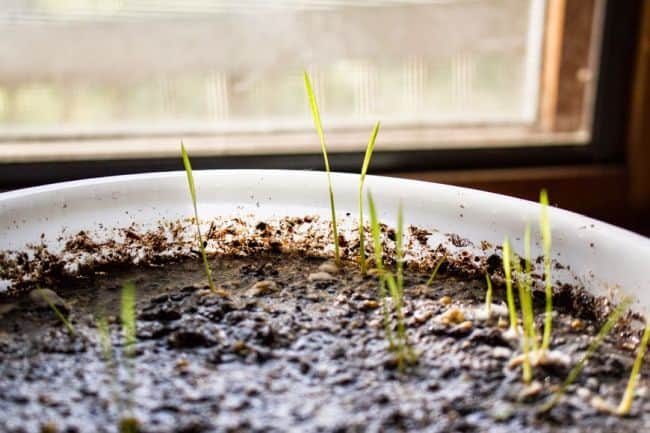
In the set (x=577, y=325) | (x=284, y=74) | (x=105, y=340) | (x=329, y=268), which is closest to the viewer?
(x=105, y=340)

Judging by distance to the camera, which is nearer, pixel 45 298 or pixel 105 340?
→ pixel 105 340

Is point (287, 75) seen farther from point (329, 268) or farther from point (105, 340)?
point (105, 340)

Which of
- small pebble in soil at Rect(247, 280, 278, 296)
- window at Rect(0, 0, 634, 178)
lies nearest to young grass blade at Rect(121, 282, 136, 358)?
small pebble in soil at Rect(247, 280, 278, 296)

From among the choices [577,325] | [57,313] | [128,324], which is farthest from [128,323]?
[577,325]

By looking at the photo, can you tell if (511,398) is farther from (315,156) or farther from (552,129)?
(552,129)

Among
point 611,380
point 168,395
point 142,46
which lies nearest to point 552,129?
point 142,46

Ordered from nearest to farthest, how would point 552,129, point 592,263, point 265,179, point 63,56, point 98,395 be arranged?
point 98,395 < point 592,263 < point 265,179 < point 63,56 < point 552,129

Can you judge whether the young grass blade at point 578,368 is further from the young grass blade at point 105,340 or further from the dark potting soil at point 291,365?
the young grass blade at point 105,340
